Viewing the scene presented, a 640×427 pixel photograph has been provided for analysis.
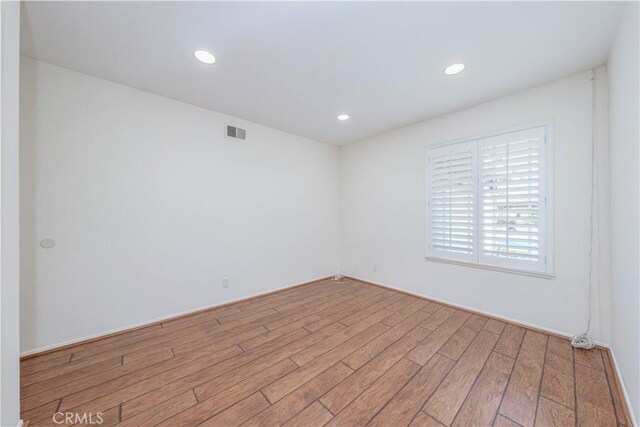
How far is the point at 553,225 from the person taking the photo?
7.34 feet

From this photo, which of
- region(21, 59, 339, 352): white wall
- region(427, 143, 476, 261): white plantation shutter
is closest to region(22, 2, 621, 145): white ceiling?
region(21, 59, 339, 352): white wall

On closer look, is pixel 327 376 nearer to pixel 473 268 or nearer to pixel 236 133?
pixel 473 268

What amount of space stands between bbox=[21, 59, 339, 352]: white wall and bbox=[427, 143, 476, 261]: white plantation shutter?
86.9 inches

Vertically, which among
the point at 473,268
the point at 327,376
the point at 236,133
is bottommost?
the point at 327,376

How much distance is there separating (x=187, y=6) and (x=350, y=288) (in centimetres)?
363

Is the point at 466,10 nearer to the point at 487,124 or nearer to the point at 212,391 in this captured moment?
the point at 487,124

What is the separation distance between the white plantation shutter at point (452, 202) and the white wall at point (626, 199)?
1070mm

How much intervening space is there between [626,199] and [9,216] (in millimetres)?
3599

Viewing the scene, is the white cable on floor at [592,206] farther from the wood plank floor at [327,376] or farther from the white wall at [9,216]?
the white wall at [9,216]

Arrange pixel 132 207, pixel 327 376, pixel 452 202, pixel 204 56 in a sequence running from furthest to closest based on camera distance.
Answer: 1. pixel 452 202
2. pixel 132 207
3. pixel 204 56
4. pixel 327 376

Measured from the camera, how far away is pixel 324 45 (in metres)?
1.77

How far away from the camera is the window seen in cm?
231

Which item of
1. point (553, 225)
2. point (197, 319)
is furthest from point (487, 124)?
point (197, 319)

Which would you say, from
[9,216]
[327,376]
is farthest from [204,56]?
Answer: [327,376]
